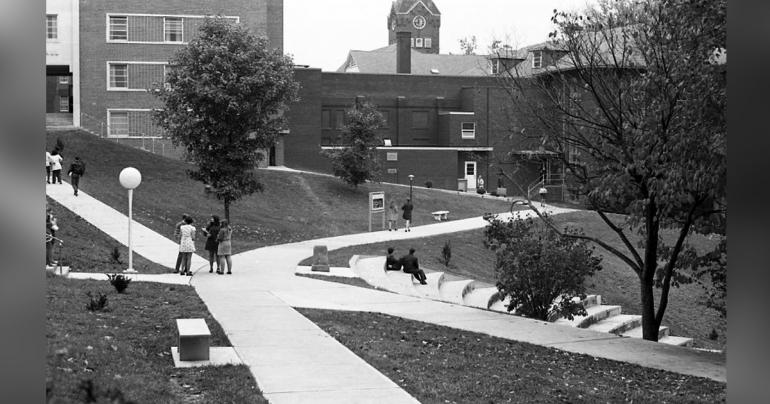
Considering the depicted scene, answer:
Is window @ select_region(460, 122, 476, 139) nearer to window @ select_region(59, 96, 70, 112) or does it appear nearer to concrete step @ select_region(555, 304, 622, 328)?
window @ select_region(59, 96, 70, 112)

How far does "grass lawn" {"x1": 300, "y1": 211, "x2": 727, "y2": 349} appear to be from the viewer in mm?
28859

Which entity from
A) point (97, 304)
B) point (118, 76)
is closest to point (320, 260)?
point (97, 304)

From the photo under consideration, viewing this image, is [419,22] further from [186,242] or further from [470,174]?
[186,242]

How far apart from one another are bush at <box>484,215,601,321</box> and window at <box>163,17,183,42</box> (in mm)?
44509

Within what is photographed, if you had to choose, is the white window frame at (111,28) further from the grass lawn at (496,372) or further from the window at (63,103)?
the grass lawn at (496,372)

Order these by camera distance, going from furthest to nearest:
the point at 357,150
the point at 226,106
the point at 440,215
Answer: the point at 357,150 < the point at 440,215 < the point at 226,106

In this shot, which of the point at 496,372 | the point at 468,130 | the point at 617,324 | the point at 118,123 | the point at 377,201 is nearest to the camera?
the point at 496,372

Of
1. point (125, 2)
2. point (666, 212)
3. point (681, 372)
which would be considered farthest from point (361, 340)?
point (125, 2)

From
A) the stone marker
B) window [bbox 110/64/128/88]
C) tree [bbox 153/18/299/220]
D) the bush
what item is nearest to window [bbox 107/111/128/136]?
window [bbox 110/64/128/88]

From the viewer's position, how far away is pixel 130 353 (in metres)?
12.1

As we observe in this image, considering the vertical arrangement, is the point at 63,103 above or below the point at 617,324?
above

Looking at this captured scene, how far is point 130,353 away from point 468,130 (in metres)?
60.3

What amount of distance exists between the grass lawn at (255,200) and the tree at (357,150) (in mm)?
1310
